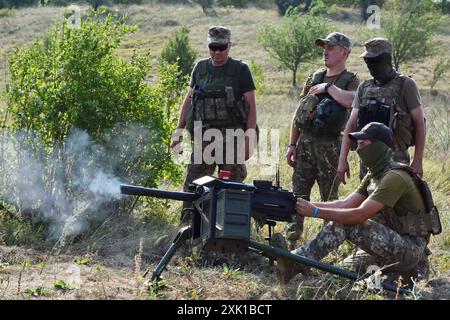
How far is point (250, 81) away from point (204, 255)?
1.63m

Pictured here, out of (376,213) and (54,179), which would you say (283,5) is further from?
(376,213)

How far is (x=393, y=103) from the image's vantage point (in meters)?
5.13

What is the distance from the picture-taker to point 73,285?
170 inches

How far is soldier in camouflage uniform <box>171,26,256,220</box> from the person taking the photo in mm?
5688

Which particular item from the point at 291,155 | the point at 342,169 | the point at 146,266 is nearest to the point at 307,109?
the point at 291,155

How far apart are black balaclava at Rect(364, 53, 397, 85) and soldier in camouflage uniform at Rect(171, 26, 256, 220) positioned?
1096mm

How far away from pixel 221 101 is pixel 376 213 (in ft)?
6.23

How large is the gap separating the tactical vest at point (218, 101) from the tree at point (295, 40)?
2839 cm

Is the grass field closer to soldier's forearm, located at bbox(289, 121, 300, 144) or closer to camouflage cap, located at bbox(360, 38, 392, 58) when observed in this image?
soldier's forearm, located at bbox(289, 121, 300, 144)

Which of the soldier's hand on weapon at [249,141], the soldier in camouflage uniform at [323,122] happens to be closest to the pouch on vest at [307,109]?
the soldier in camouflage uniform at [323,122]

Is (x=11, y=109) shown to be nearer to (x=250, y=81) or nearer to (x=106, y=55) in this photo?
(x=106, y=55)

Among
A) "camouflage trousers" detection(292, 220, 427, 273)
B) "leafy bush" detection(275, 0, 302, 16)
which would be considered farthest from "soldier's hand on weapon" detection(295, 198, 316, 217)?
"leafy bush" detection(275, 0, 302, 16)

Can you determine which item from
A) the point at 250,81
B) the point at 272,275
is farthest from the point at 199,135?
the point at 272,275
